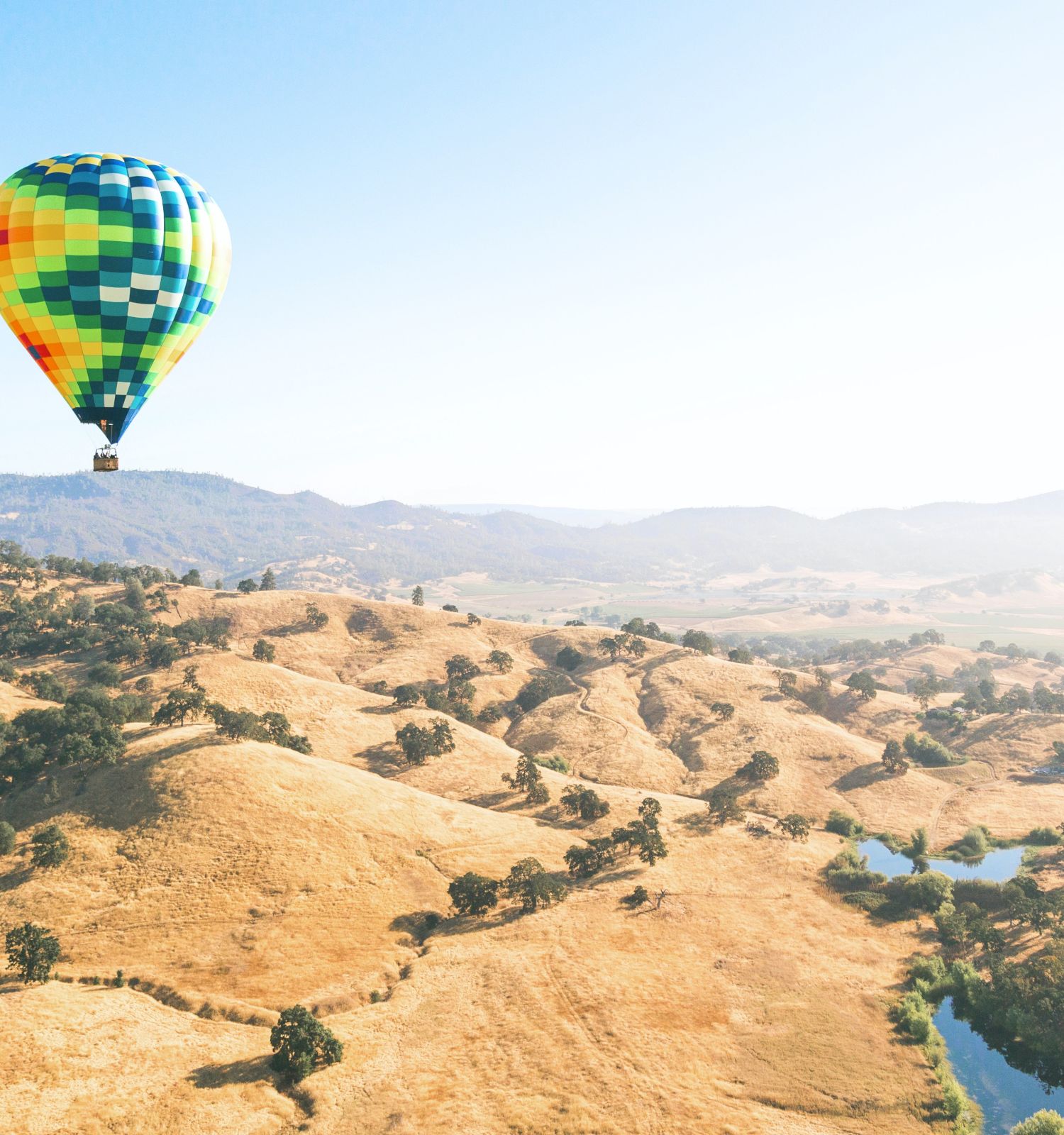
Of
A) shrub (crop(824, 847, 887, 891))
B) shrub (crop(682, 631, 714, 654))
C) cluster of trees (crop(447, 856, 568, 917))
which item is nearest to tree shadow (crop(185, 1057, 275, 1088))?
cluster of trees (crop(447, 856, 568, 917))

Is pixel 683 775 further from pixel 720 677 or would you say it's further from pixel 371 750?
pixel 371 750

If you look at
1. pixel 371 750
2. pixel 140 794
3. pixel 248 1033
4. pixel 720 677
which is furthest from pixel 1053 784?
pixel 140 794

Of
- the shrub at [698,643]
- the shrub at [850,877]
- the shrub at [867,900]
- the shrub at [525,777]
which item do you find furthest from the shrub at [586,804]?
the shrub at [698,643]

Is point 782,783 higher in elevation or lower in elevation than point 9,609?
lower

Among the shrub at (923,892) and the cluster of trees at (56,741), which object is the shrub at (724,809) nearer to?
the shrub at (923,892)

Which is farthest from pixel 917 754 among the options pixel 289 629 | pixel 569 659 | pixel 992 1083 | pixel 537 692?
pixel 289 629

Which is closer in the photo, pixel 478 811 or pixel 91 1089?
pixel 91 1089
